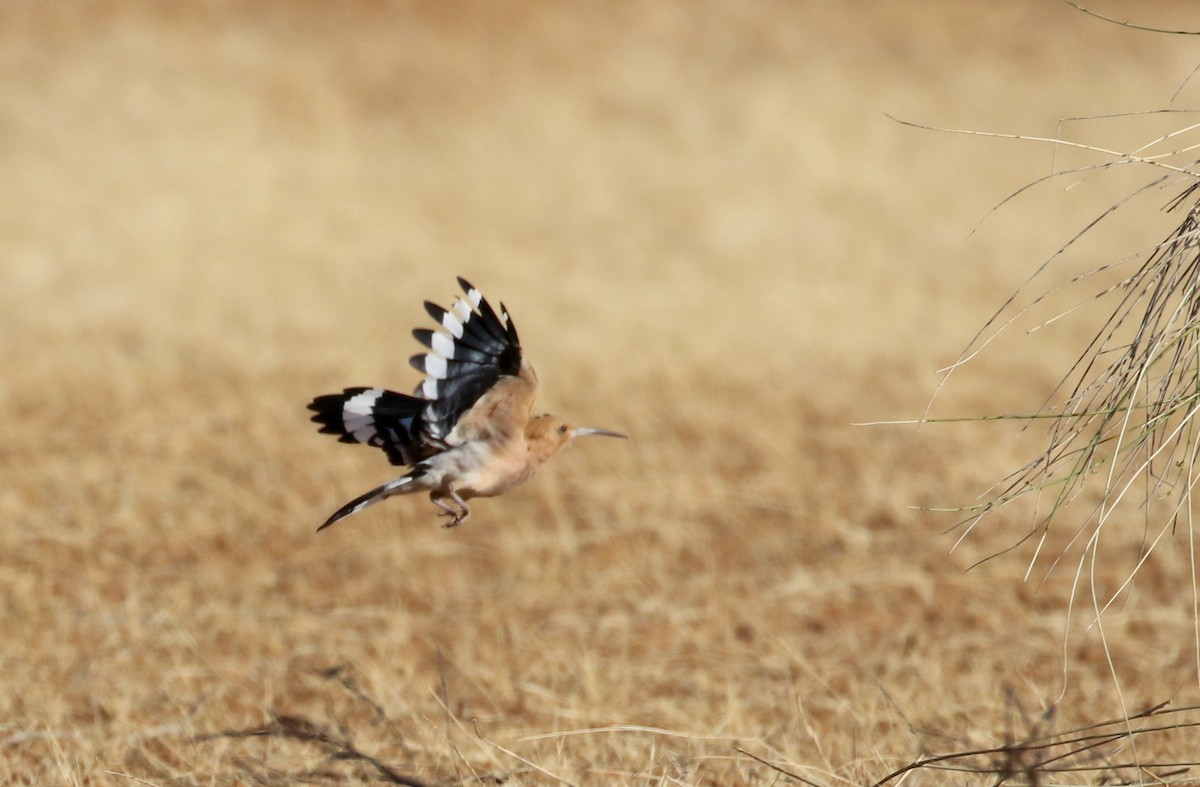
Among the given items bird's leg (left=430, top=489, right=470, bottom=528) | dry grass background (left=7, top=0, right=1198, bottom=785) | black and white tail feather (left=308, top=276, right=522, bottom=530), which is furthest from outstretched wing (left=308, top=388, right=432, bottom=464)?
dry grass background (left=7, top=0, right=1198, bottom=785)

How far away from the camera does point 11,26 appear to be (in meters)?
10.9

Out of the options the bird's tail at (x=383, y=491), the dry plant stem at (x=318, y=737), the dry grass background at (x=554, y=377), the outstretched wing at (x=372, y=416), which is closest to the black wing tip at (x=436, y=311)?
the outstretched wing at (x=372, y=416)

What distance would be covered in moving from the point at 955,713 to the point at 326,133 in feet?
28.3

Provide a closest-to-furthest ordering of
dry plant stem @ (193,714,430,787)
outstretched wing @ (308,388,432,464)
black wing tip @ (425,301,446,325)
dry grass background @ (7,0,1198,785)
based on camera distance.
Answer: black wing tip @ (425,301,446,325) → outstretched wing @ (308,388,432,464) → dry plant stem @ (193,714,430,787) → dry grass background @ (7,0,1198,785)

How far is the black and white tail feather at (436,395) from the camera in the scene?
202 centimetres

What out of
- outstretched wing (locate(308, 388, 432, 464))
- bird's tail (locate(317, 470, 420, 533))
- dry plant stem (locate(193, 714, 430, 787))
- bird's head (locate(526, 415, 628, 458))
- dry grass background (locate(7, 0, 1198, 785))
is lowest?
dry plant stem (locate(193, 714, 430, 787))

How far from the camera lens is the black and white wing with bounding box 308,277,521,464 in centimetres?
202

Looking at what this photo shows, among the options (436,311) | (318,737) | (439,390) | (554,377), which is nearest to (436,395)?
(439,390)

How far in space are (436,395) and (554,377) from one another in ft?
15.7

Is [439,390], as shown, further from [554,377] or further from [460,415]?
[554,377]

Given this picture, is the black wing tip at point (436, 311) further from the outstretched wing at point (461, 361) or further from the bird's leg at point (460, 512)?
the bird's leg at point (460, 512)

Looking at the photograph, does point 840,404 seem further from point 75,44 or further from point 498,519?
point 75,44

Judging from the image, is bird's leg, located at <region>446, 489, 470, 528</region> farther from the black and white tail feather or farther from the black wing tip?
the black wing tip

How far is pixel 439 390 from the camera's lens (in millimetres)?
2068
